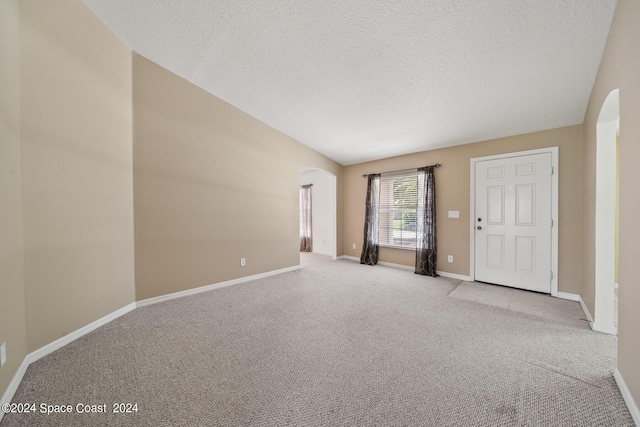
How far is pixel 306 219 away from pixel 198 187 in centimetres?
409

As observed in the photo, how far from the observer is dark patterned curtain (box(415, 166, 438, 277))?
4090 millimetres

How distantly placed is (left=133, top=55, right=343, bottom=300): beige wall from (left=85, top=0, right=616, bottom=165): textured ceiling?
31cm

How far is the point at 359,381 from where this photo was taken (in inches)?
55.7

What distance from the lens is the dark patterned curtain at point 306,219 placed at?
6.77 metres

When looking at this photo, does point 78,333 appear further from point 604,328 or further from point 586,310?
point 586,310

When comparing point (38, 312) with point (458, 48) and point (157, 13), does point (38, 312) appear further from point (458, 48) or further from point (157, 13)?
point (458, 48)

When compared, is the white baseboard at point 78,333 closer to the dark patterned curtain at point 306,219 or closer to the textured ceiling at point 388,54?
the textured ceiling at point 388,54

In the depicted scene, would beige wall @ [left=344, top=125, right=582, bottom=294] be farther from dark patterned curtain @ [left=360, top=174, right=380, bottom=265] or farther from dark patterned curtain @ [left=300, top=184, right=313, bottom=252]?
dark patterned curtain @ [left=300, top=184, right=313, bottom=252]

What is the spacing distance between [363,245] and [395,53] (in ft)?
12.7

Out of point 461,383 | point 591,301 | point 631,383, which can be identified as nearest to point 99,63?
point 461,383

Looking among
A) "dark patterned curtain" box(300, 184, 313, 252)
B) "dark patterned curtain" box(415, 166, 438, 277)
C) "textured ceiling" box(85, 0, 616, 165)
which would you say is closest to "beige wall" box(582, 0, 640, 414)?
"textured ceiling" box(85, 0, 616, 165)

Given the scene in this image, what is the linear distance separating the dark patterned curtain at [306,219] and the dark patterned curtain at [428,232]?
3385 millimetres

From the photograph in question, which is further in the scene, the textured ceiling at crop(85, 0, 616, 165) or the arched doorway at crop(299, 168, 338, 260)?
the arched doorway at crop(299, 168, 338, 260)

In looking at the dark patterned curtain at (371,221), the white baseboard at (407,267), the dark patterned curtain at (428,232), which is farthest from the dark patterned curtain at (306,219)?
the dark patterned curtain at (428,232)
